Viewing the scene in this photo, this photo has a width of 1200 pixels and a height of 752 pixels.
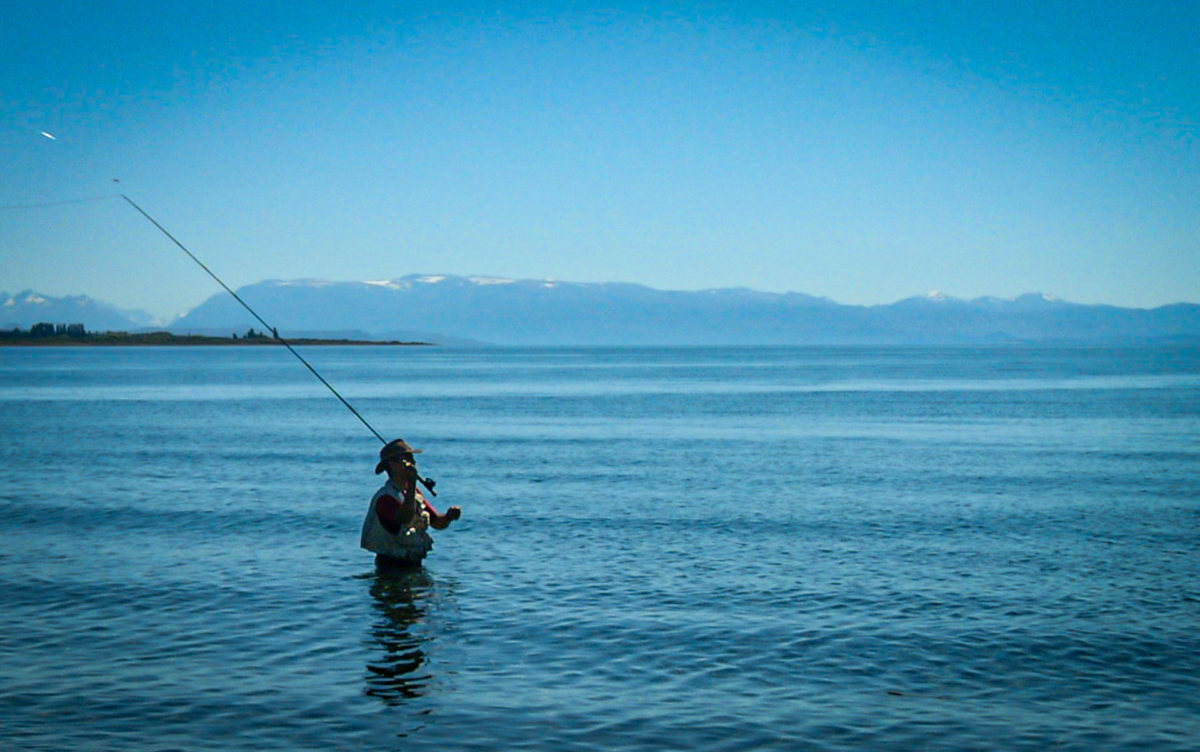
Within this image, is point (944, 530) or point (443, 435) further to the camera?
point (443, 435)

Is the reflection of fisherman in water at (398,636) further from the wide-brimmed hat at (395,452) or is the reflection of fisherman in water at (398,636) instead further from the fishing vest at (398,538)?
the wide-brimmed hat at (395,452)

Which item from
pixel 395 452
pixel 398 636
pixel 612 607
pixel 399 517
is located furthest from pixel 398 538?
pixel 612 607

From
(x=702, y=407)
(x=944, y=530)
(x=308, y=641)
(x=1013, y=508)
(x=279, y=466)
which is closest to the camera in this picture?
(x=308, y=641)

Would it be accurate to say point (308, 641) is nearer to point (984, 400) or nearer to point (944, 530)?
point (944, 530)

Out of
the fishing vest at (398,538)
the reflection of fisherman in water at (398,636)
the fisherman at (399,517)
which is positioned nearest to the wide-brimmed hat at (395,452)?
the fisherman at (399,517)

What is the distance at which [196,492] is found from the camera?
24.8 metres

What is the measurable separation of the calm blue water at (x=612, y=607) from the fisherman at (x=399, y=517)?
18.2 inches

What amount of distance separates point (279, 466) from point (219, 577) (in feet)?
52.5

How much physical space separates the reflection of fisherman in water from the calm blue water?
6 cm

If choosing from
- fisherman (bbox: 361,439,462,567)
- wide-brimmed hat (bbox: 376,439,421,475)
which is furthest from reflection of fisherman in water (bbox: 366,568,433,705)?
wide-brimmed hat (bbox: 376,439,421,475)

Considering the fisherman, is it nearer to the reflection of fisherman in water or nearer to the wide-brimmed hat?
the wide-brimmed hat

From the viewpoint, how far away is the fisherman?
46.6 feet

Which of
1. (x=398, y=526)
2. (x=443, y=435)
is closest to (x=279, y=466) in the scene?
(x=443, y=435)

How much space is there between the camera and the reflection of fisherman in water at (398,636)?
10.3 meters
